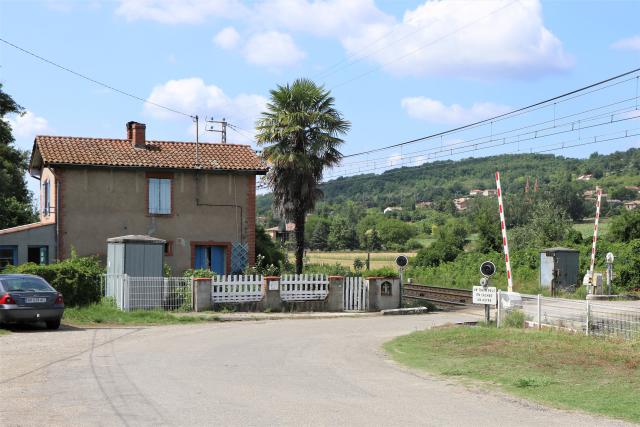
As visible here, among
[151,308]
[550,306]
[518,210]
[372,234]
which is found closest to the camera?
[550,306]

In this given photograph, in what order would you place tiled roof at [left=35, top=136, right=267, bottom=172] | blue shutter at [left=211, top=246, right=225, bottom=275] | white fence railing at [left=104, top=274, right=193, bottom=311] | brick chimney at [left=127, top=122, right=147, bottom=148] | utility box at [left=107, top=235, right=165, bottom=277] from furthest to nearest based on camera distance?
brick chimney at [left=127, top=122, right=147, bottom=148] → blue shutter at [left=211, top=246, right=225, bottom=275] → tiled roof at [left=35, top=136, right=267, bottom=172] → utility box at [left=107, top=235, right=165, bottom=277] → white fence railing at [left=104, top=274, right=193, bottom=311]

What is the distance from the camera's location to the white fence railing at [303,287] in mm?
28203

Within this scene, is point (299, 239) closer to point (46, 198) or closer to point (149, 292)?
point (149, 292)

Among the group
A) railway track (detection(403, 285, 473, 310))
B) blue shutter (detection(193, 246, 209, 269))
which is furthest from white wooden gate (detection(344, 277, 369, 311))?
blue shutter (detection(193, 246, 209, 269))

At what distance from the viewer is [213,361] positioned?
14.6m

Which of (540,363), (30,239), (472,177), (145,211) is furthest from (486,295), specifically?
(472,177)

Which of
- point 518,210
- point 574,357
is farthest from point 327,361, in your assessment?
point 518,210

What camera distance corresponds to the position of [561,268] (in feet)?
117

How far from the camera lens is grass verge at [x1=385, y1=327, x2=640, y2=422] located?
10844 millimetres

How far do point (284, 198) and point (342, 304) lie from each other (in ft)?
26.1

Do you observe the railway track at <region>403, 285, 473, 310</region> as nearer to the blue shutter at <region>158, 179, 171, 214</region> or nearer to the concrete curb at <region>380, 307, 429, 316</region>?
the concrete curb at <region>380, 307, 429, 316</region>

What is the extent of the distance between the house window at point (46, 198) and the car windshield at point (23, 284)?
13995mm

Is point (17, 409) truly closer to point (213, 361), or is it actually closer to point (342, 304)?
point (213, 361)

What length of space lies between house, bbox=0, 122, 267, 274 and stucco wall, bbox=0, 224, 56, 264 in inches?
1.5
